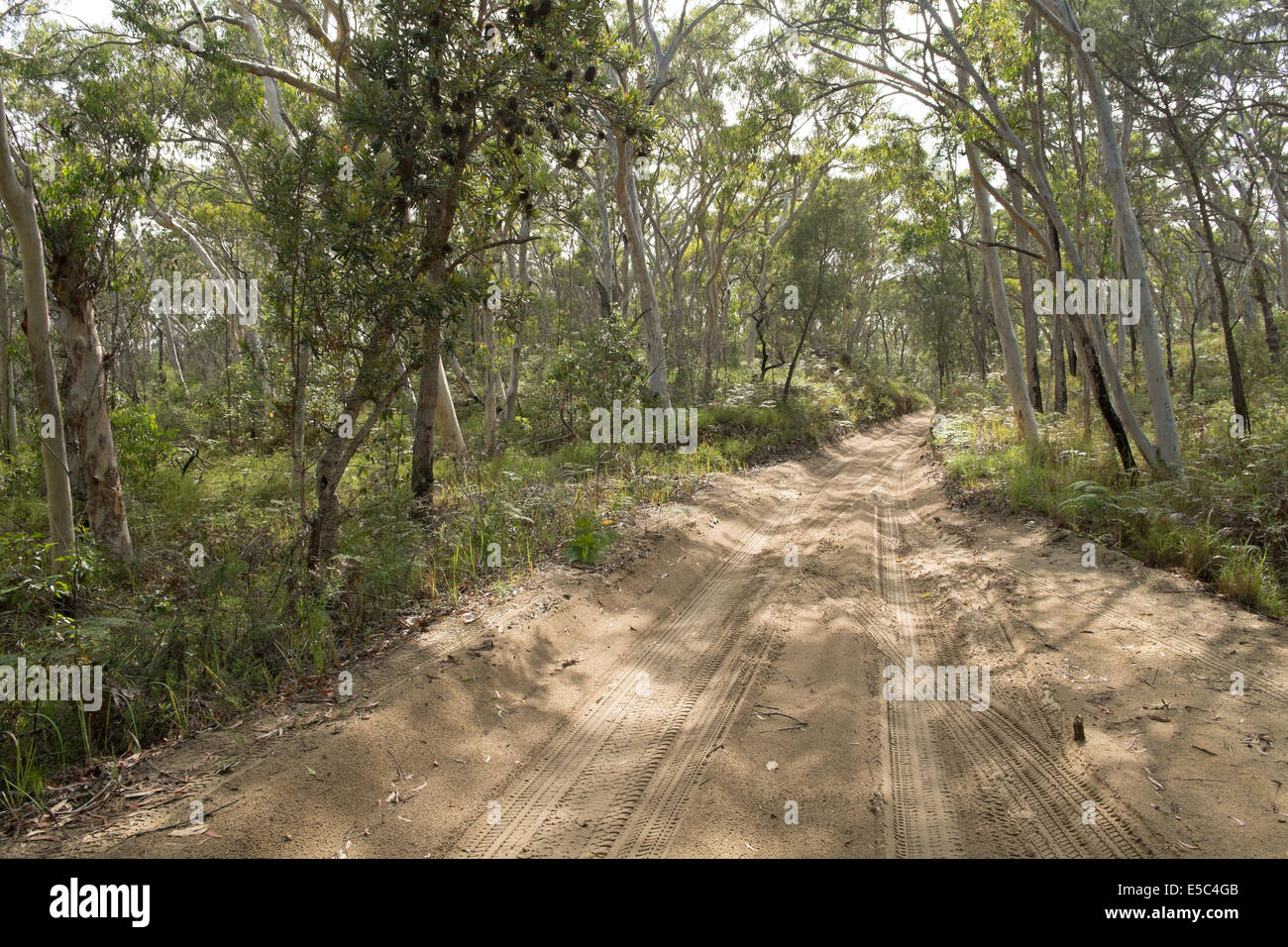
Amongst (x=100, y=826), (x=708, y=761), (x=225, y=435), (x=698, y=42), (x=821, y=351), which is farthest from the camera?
(x=821, y=351)

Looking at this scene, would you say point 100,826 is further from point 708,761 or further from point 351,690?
point 708,761

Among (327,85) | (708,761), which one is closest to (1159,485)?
(708,761)

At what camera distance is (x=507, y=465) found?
12188mm

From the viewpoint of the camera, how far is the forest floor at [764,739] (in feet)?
10.5

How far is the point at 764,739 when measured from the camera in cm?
415

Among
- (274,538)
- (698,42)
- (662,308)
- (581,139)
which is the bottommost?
(274,538)

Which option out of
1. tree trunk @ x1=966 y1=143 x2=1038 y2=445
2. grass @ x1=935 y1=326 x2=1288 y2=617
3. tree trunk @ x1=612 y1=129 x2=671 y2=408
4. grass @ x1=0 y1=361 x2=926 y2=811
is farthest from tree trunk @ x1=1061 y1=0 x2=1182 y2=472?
tree trunk @ x1=612 y1=129 x2=671 y2=408

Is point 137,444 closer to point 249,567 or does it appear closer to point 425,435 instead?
point 425,435

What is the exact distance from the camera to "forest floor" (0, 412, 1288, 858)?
10.5ft

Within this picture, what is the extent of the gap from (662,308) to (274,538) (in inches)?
1004

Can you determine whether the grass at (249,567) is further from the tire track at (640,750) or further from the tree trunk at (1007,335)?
the tree trunk at (1007,335)

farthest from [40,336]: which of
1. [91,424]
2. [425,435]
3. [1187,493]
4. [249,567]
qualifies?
[1187,493]

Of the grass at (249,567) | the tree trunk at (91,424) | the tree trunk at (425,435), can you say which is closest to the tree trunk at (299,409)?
the grass at (249,567)

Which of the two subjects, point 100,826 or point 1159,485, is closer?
point 100,826
